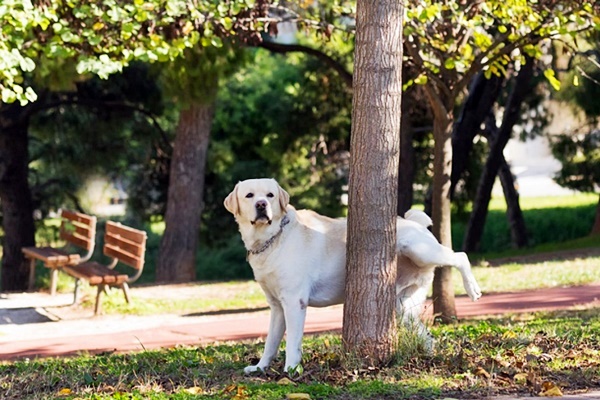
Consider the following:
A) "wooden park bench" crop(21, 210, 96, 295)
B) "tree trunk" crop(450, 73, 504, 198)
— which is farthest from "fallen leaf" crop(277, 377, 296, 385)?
"tree trunk" crop(450, 73, 504, 198)

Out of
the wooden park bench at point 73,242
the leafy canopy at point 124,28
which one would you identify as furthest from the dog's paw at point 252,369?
the wooden park bench at point 73,242

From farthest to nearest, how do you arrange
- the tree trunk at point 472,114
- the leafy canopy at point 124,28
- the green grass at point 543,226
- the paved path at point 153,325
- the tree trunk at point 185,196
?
the green grass at point 543,226 < the tree trunk at point 472,114 < the tree trunk at point 185,196 < the leafy canopy at point 124,28 < the paved path at point 153,325

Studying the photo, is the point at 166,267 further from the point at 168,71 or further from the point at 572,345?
the point at 572,345

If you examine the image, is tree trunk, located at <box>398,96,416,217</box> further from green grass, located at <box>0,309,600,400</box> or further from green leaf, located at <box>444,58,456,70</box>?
green grass, located at <box>0,309,600,400</box>

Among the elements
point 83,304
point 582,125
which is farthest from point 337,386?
point 582,125

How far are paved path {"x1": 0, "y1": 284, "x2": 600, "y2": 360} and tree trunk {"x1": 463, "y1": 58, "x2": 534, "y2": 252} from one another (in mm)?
7398

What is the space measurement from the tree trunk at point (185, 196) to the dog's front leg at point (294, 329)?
11.8 metres

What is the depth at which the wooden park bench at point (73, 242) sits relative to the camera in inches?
559


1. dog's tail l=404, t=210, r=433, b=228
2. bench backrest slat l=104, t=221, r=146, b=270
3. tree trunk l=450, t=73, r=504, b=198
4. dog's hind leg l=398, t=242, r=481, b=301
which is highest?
tree trunk l=450, t=73, r=504, b=198

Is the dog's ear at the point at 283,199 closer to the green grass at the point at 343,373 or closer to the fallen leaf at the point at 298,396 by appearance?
the green grass at the point at 343,373

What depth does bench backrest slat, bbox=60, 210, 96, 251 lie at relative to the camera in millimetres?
14820

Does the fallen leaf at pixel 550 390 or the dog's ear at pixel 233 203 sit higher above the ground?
the dog's ear at pixel 233 203

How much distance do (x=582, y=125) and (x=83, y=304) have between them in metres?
14.6

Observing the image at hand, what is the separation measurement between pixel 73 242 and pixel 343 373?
387 inches
